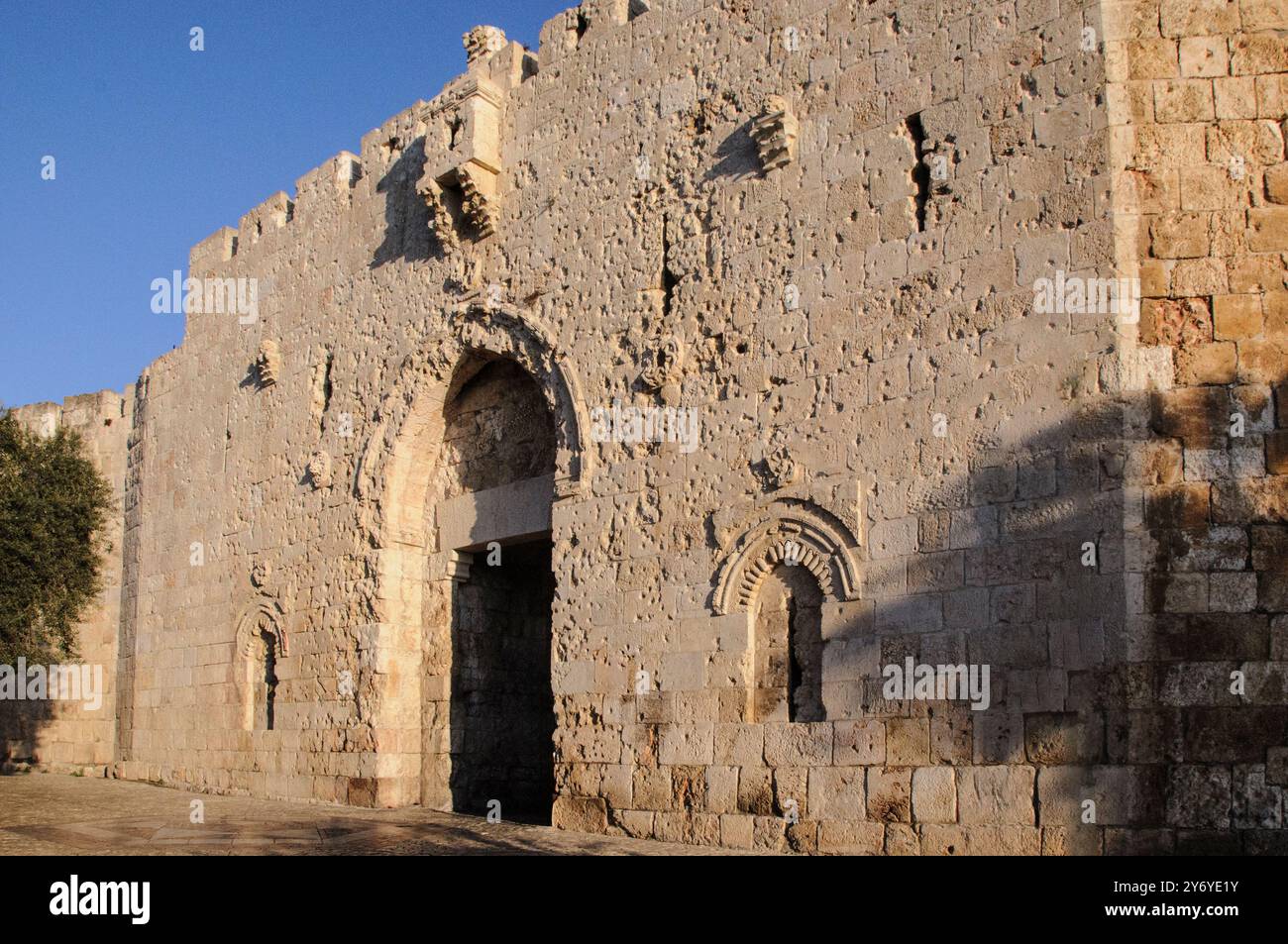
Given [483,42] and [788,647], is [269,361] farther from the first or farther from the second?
[788,647]

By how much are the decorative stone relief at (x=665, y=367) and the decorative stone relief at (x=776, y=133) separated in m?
1.44

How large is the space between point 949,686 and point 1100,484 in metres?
1.44

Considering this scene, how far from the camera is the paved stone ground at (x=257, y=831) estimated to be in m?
8.30

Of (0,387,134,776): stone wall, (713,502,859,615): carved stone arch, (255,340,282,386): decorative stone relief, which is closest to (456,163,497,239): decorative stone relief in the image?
(255,340,282,386): decorative stone relief

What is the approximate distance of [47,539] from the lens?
15.6 m

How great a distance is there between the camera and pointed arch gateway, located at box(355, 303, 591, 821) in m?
11.5

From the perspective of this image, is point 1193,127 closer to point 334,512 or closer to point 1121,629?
point 1121,629

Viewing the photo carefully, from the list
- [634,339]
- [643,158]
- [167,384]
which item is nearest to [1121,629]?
[634,339]

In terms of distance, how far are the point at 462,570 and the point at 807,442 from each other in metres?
4.79

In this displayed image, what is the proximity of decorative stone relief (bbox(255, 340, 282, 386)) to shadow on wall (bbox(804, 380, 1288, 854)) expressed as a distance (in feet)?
28.2

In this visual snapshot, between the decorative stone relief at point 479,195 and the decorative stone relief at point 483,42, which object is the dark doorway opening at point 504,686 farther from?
the decorative stone relief at point 483,42

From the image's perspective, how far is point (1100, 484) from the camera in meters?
6.84

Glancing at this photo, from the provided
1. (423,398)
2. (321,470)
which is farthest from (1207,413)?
(321,470)

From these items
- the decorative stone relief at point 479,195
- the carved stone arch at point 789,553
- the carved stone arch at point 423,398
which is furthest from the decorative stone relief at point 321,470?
the carved stone arch at point 789,553
